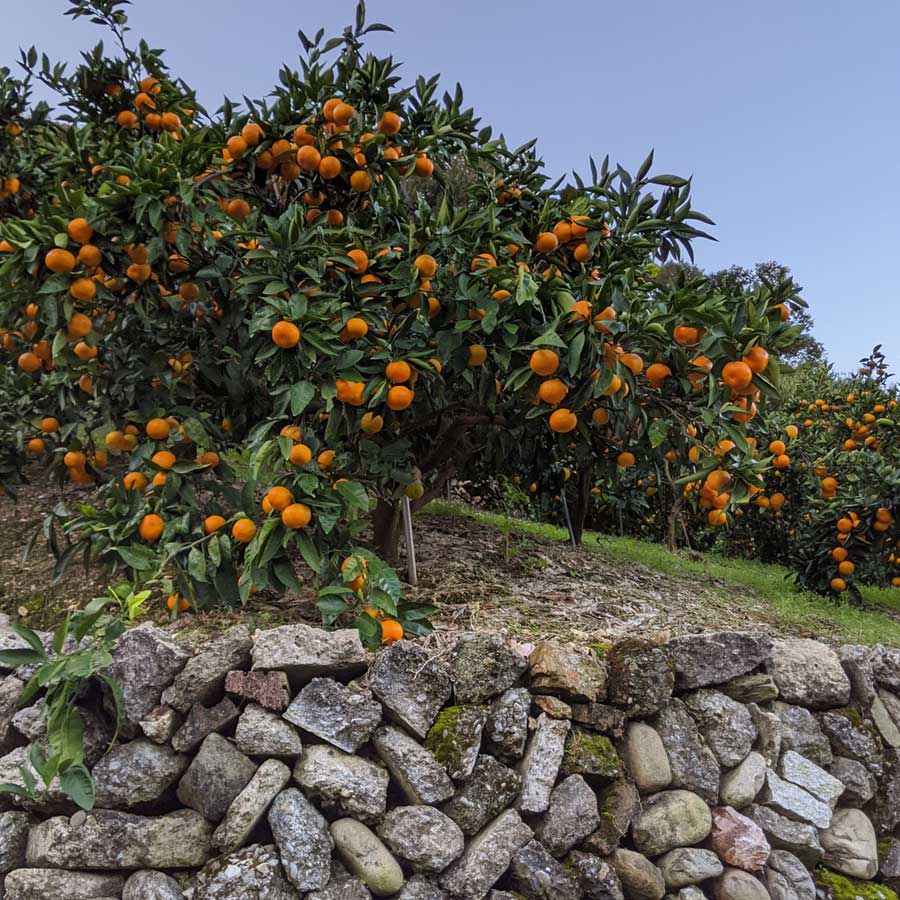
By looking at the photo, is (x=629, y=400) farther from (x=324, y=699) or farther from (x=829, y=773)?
(x=829, y=773)

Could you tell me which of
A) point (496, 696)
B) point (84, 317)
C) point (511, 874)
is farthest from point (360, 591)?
point (84, 317)

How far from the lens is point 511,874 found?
2.21 meters

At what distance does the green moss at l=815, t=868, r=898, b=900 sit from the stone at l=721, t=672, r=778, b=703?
65 cm

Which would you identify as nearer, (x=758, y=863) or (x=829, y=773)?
(x=758, y=863)

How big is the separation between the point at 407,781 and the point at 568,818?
0.53m

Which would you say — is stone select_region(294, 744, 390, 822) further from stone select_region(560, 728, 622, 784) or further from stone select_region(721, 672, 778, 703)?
stone select_region(721, 672, 778, 703)

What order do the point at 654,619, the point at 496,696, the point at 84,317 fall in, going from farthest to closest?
the point at 654,619
the point at 84,317
the point at 496,696

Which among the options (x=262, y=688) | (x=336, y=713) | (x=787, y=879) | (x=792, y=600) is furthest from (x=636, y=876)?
(x=792, y=600)

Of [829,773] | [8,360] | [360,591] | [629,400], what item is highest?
[629,400]

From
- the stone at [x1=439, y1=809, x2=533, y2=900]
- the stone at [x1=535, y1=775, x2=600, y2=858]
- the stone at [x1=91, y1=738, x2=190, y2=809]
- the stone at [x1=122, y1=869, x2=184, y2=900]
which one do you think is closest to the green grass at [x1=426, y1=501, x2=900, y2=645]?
the stone at [x1=535, y1=775, x2=600, y2=858]

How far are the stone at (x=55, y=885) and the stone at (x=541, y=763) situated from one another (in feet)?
4.00

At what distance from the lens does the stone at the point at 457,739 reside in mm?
2170

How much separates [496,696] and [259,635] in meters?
0.76

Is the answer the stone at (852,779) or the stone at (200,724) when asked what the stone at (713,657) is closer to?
the stone at (852,779)
